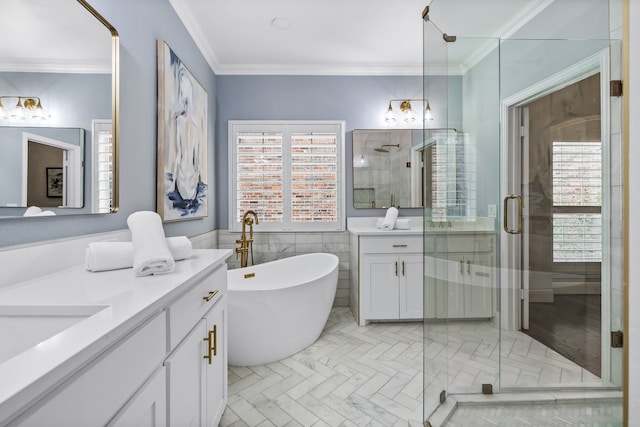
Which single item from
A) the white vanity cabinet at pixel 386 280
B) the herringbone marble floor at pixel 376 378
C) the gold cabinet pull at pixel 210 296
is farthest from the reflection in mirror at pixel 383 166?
the gold cabinet pull at pixel 210 296

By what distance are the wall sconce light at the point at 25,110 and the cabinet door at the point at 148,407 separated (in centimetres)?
90

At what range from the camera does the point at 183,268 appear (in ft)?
3.73

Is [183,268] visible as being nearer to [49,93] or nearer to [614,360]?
[49,93]

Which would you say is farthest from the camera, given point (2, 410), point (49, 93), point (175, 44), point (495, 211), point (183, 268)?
point (175, 44)

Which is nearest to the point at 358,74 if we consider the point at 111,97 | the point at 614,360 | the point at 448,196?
the point at 448,196

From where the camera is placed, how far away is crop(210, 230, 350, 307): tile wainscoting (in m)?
3.06

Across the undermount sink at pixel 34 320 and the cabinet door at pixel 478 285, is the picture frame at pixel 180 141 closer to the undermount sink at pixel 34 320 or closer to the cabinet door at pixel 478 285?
the undermount sink at pixel 34 320

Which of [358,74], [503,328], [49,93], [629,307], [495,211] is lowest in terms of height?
[503,328]

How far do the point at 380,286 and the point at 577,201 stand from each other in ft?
5.58

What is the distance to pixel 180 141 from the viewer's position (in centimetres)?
205

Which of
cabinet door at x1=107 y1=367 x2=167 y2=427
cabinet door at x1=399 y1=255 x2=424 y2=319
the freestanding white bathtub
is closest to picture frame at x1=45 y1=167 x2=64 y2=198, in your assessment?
cabinet door at x1=107 y1=367 x2=167 y2=427

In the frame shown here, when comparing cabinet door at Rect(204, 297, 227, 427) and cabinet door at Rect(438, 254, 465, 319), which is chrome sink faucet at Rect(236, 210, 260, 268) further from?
cabinet door at Rect(438, 254, 465, 319)

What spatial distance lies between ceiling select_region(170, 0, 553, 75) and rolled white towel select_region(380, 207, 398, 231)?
4.84 ft

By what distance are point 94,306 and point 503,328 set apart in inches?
68.2
